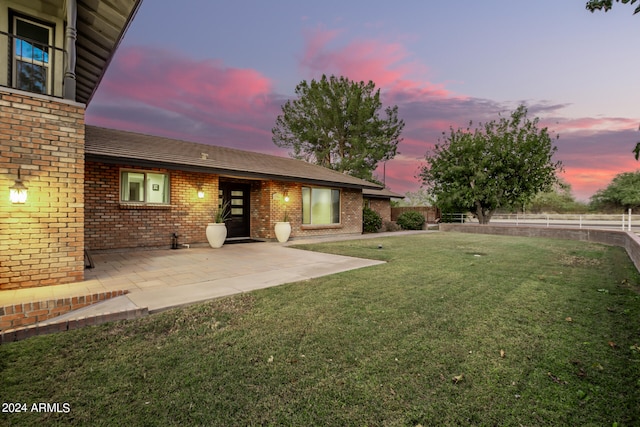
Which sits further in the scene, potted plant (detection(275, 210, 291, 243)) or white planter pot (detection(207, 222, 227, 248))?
potted plant (detection(275, 210, 291, 243))

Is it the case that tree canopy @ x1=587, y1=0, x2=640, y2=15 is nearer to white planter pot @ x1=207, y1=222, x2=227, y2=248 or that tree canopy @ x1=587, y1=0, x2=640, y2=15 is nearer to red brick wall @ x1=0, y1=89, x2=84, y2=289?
red brick wall @ x1=0, y1=89, x2=84, y2=289

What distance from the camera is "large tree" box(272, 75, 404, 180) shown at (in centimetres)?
2381

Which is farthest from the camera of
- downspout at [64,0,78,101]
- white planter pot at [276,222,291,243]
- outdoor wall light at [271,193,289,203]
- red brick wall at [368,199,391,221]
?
red brick wall at [368,199,391,221]

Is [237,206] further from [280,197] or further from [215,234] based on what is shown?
[215,234]

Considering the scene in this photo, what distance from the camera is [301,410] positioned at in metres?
1.74

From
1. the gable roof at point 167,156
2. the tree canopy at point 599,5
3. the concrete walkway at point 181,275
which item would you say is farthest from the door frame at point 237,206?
the tree canopy at point 599,5

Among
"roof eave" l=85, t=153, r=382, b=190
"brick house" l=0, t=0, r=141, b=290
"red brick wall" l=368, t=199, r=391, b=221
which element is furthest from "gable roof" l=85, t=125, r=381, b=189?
"red brick wall" l=368, t=199, r=391, b=221

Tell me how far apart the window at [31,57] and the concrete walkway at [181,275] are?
3882 millimetres

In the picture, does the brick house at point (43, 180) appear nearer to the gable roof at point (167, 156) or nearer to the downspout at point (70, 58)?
the downspout at point (70, 58)

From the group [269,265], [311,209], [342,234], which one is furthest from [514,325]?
[342,234]

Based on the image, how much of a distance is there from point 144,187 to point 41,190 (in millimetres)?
4257

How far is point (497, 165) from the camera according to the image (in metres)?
19.1

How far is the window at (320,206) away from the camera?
12.0 metres

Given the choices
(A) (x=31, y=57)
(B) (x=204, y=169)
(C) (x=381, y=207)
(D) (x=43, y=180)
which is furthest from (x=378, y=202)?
(D) (x=43, y=180)
